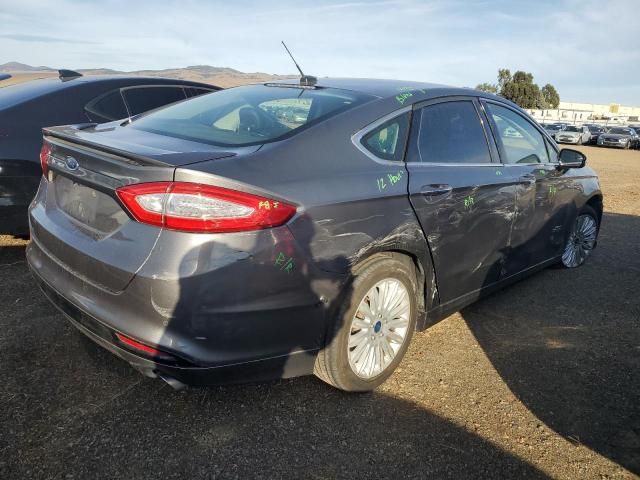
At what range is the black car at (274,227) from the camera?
6.32 ft

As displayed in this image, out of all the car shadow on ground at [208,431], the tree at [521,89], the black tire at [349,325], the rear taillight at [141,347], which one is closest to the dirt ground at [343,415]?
the car shadow on ground at [208,431]

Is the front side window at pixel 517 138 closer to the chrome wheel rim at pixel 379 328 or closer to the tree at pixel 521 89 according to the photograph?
the chrome wheel rim at pixel 379 328

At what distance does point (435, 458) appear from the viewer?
2.21 meters

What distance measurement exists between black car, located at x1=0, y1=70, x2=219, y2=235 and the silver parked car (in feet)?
113

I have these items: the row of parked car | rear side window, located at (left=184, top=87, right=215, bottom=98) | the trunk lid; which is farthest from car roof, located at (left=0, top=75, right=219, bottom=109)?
the row of parked car

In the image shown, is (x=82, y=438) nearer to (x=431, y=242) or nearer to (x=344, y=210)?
(x=344, y=210)

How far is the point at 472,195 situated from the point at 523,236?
918 millimetres

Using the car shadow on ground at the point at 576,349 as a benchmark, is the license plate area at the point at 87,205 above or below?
above

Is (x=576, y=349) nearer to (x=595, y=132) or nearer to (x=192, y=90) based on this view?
(x=192, y=90)

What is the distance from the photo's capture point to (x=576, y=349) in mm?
3307

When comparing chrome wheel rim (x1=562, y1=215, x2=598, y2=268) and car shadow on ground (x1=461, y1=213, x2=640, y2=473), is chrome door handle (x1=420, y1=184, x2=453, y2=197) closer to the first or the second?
car shadow on ground (x1=461, y1=213, x2=640, y2=473)

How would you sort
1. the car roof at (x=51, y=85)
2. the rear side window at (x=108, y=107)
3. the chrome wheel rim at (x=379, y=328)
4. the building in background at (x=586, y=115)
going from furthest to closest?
A: 1. the building in background at (x=586, y=115)
2. the rear side window at (x=108, y=107)
3. the car roof at (x=51, y=85)
4. the chrome wheel rim at (x=379, y=328)

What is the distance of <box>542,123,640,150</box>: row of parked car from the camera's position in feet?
106

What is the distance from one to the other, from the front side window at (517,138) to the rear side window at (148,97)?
329cm
